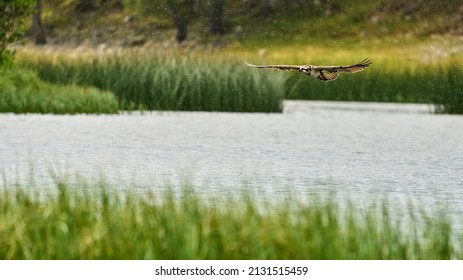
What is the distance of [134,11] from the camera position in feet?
195

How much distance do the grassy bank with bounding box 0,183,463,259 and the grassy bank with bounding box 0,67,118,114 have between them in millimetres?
12810

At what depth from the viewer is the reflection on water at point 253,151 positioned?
12.8 m

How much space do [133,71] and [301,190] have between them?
39.4 feet

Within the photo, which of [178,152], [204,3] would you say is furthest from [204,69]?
[204,3]

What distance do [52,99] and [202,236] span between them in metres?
14.2

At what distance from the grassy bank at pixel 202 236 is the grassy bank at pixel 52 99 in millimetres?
12810

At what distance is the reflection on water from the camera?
12.8 meters

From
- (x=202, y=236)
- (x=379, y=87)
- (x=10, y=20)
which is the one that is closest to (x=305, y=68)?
(x=202, y=236)

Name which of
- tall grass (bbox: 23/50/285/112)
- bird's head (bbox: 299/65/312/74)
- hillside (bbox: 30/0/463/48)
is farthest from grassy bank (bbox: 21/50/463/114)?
hillside (bbox: 30/0/463/48)

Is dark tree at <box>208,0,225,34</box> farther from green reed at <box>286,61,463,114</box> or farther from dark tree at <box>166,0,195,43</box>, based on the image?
green reed at <box>286,61,463,114</box>

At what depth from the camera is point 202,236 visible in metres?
8.48

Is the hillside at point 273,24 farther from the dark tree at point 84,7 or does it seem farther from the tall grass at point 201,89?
the tall grass at point 201,89

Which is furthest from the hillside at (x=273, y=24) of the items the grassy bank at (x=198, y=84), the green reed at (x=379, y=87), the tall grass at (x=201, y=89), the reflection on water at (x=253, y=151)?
the reflection on water at (x=253, y=151)
